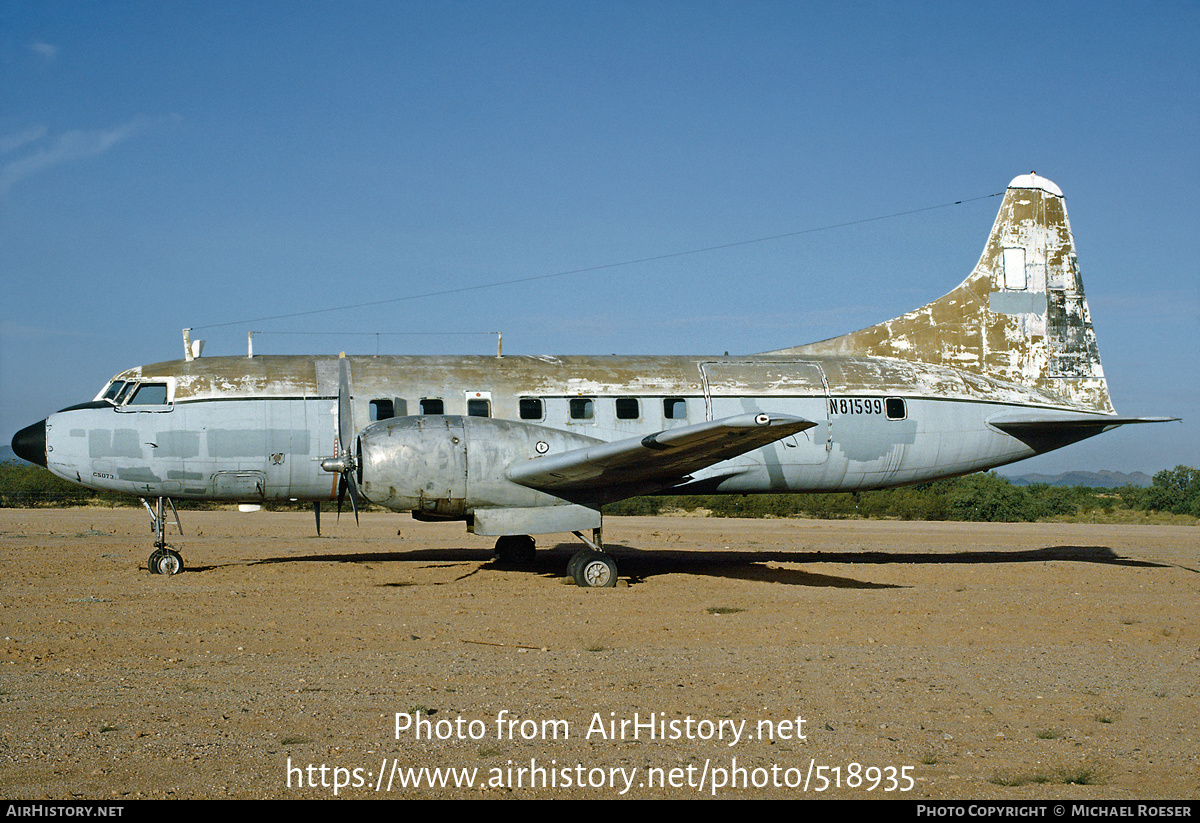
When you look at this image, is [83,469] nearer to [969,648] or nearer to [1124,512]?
[969,648]

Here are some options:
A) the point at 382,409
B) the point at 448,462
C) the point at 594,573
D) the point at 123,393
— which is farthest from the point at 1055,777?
the point at 123,393

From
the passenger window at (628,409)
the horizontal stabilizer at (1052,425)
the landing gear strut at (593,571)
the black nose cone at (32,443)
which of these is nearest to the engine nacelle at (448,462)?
the landing gear strut at (593,571)

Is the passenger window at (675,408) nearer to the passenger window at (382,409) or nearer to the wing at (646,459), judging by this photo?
the wing at (646,459)

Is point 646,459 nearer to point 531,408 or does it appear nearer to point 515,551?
point 531,408

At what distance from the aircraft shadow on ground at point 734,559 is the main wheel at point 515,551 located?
0.63ft

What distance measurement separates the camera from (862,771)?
5652 millimetres

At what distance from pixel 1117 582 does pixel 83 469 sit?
1667 centimetres

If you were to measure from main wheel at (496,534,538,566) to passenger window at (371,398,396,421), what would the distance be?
3756mm

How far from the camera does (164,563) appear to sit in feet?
49.8

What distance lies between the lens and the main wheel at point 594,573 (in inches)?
552

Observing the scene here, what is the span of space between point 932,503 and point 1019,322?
26011 millimetres

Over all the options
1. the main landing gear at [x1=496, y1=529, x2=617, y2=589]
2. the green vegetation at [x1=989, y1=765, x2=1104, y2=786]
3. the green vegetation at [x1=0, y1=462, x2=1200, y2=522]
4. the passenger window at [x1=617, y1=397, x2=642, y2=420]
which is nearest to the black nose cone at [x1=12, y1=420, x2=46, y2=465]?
the main landing gear at [x1=496, y1=529, x2=617, y2=589]

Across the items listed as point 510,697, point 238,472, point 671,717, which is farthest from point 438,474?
point 671,717

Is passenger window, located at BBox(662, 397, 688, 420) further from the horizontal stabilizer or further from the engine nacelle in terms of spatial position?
the horizontal stabilizer
